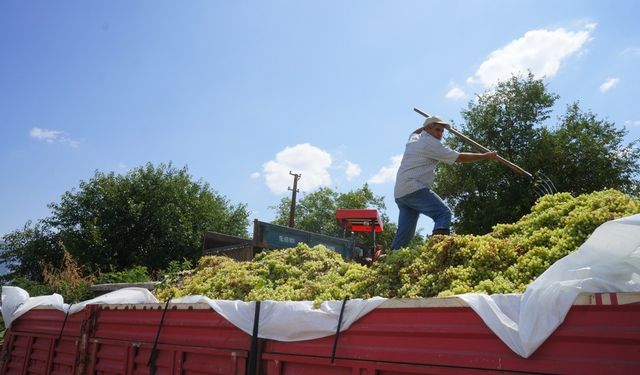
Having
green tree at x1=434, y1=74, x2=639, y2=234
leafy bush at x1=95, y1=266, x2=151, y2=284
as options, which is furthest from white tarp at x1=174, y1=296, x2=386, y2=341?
green tree at x1=434, y1=74, x2=639, y2=234

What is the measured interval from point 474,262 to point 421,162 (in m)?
1.91

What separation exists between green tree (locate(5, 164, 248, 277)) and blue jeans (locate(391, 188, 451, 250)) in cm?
2353

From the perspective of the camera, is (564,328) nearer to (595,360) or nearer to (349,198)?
(595,360)

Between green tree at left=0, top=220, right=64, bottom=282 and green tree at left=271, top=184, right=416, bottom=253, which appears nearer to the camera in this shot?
green tree at left=0, top=220, right=64, bottom=282

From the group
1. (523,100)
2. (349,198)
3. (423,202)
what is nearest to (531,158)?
(523,100)

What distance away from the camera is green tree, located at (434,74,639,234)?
20.3 metres

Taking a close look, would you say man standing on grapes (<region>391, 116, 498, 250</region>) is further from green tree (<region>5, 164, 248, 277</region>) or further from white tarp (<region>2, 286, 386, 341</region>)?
green tree (<region>5, 164, 248, 277</region>)

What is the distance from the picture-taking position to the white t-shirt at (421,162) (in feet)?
17.3

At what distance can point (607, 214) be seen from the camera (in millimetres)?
3617

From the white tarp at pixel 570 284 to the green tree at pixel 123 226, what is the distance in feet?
85.8

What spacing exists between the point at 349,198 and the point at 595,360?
50.0m

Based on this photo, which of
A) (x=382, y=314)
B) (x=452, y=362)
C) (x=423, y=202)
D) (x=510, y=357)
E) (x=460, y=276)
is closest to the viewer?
(x=510, y=357)

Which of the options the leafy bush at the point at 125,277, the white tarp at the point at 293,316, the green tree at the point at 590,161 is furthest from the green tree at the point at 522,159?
the white tarp at the point at 293,316

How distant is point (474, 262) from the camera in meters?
3.65
